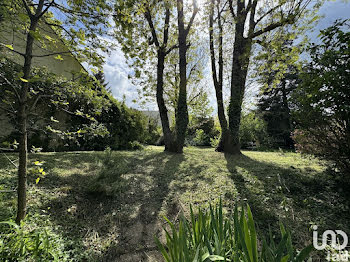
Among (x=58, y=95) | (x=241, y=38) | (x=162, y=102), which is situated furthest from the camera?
(x=162, y=102)

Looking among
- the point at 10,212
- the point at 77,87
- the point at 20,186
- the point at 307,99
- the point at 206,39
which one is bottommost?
A: the point at 10,212

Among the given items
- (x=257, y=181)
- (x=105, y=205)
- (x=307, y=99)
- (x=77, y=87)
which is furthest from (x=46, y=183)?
(x=307, y=99)

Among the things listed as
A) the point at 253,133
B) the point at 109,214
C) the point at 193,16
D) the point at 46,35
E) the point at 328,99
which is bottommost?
the point at 109,214

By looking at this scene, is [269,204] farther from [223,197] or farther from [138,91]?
[138,91]

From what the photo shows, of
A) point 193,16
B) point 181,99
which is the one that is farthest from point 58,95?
point 193,16

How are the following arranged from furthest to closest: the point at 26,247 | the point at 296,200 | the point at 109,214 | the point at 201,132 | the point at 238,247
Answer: the point at 201,132
the point at 296,200
the point at 109,214
the point at 26,247
the point at 238,247

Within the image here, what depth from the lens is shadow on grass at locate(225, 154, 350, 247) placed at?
206cm

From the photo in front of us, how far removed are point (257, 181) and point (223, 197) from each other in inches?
38.8

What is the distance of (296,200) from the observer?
2.62 metres

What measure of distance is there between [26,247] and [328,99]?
4410 millimetres

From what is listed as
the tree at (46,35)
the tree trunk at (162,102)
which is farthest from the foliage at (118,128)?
the tree at (46,35)

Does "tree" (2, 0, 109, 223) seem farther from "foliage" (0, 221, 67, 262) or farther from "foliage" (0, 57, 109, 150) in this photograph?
"foliage" (0, 221, 67, 262)

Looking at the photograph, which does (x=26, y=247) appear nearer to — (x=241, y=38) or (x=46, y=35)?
(x=46, y=35)

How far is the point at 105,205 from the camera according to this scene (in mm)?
2496
